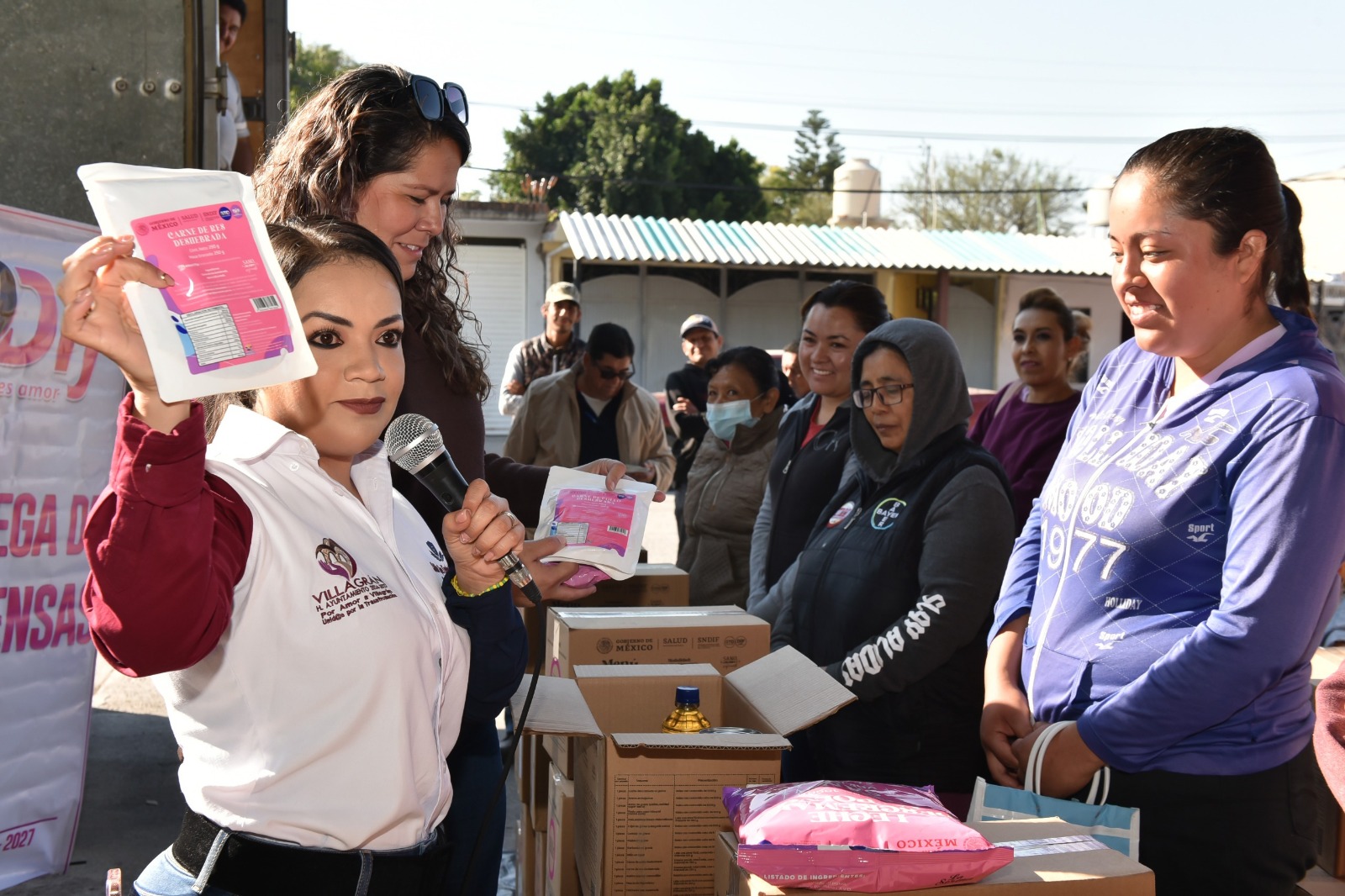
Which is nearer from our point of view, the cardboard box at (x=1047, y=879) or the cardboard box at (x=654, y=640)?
the cardboard box at (x=1047, y=879)

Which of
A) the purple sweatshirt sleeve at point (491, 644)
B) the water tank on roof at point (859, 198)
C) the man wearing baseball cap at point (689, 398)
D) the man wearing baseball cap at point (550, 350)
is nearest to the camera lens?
the purple sweatshirt sleeve at point (491, 644)

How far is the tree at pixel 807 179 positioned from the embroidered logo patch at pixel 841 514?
4150 centimetres

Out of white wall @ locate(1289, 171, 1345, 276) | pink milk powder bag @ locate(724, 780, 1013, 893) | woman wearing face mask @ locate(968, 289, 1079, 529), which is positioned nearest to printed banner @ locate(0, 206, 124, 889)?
pink milk powder bag @ locate(724, 780, 1013, 893)

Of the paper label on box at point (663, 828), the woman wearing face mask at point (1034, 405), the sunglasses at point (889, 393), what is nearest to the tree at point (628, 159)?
the woman wearing face mask at point (1034, 405)

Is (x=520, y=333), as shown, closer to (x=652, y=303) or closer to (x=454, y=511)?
(x=652, y=303)

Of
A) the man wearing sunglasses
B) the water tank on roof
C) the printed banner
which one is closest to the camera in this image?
the printed banner

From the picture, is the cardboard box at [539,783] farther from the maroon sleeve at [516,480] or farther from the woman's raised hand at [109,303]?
the woman's raised hand at [109,303]

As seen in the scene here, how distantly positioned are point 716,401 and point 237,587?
3641mm

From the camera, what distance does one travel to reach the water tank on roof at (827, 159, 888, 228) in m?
25.0

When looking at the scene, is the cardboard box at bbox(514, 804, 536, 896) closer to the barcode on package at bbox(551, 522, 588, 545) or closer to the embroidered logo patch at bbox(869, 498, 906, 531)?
the barcode on package at bbox(551, 522, 588, 545)

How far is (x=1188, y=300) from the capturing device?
75.4 inches

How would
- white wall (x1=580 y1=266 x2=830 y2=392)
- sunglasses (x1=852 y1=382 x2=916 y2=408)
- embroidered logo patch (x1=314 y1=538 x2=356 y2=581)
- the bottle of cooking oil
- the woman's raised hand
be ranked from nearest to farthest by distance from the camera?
the woman's raised hand < embroidered logo patch (x1=314 y1=538 x2=356 y2=581) < the bottle of cooking oil < sunglasses (x1=852 y1=382 x2=916 y2=408) < white wall (x1=580 y1=266 x2=830 y2=392)

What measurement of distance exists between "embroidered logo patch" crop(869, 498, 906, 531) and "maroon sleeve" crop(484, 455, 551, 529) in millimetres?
860

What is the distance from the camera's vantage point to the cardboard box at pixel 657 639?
2594 millimetres
